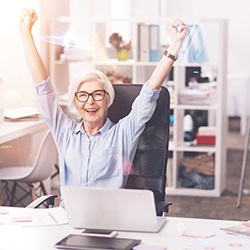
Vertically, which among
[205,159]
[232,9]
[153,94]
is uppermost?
[232,9]

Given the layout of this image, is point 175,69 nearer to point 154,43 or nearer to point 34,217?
point 154,43

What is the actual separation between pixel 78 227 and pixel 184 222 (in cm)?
38

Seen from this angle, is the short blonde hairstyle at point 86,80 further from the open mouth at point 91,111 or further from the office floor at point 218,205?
the office floor at point 218,205

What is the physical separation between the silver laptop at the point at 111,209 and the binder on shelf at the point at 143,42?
3.47 m

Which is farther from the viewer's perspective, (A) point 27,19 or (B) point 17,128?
(B) point 17,128

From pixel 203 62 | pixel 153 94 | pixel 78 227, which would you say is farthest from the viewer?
pixel 203 62

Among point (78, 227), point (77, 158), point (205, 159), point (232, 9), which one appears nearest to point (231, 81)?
point (232, 9)

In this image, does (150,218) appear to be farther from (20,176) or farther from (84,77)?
(20,176)

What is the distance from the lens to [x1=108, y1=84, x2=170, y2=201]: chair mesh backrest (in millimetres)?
3031

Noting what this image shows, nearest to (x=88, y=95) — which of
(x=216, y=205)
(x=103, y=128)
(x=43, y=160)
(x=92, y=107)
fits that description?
(x=92, y=107)

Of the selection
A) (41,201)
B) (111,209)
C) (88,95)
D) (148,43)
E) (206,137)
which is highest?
(148,43)

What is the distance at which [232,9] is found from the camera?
1015 cm

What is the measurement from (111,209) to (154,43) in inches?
141

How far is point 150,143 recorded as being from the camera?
3055 millimetres
